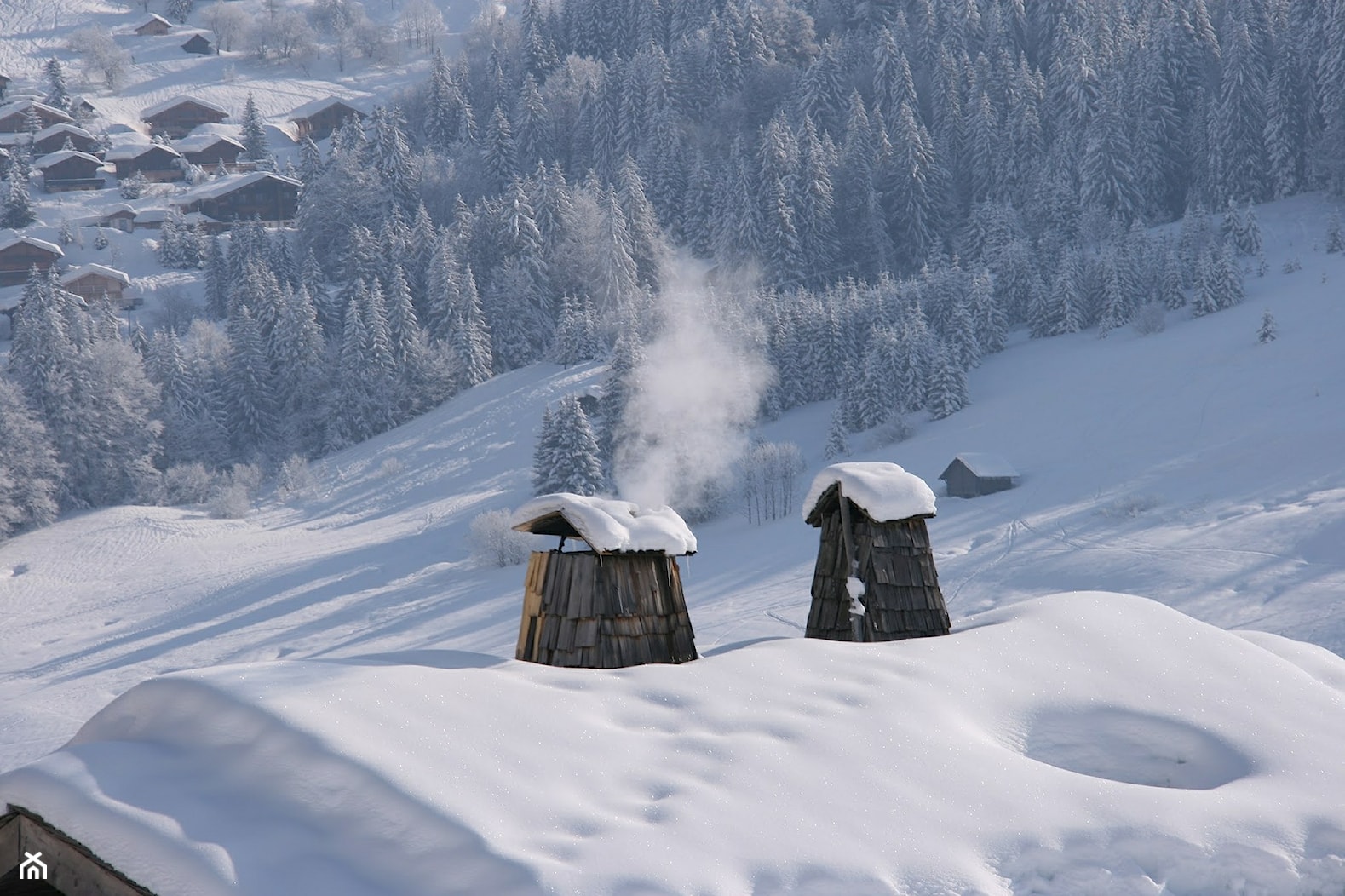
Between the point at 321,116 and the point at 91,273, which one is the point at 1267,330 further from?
the point at 321,116

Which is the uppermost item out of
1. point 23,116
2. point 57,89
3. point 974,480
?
point 57,89

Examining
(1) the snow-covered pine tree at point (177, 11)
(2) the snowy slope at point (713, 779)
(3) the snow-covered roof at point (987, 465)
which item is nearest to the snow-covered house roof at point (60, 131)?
(1) the snow-covered pine tree at point (177, 11)

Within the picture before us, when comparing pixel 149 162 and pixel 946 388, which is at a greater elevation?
pixel 149 162

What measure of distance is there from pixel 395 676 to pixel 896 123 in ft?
266

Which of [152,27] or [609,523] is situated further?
[152,27]

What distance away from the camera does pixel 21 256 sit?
307ft

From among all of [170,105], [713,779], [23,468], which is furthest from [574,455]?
[170,105]

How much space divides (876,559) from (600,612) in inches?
111

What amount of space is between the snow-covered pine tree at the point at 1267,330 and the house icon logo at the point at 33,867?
52840 mm

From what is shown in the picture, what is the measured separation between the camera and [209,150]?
376 ft

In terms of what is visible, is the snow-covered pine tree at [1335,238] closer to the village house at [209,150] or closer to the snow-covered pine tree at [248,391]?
the snow-covered pine tree at [248,391]

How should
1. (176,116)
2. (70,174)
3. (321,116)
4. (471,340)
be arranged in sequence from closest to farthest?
(471,340) → (70,174) → (176,116) → (321,116)

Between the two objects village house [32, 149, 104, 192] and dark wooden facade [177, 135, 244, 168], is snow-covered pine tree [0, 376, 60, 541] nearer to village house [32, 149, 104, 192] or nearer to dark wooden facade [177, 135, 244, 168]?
village house [32, 149, 104, 192]

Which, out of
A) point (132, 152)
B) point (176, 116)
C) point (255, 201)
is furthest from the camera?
point (176, 116)
